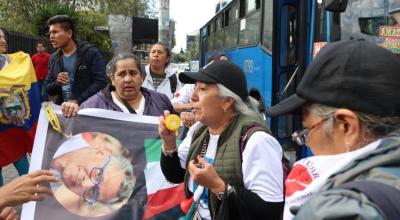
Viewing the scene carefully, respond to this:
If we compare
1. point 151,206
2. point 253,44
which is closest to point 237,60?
point 253,44

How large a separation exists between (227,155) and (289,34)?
5093 mm

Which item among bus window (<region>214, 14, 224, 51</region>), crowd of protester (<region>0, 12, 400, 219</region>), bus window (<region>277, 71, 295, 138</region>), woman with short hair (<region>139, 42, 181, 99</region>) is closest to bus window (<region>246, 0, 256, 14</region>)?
bus window (<region>277, 71, 295, 138</region>)

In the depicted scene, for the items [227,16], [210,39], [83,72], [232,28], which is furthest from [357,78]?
[210,39]

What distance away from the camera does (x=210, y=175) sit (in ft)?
6.88

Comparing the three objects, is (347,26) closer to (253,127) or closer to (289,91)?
(289,91)

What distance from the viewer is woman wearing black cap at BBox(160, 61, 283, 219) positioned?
217 centimetres

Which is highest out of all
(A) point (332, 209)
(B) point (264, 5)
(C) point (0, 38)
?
(B) point (264, 5)

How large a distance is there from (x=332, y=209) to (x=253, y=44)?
25.0ft

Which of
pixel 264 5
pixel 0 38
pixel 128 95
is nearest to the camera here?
pixel 128 95

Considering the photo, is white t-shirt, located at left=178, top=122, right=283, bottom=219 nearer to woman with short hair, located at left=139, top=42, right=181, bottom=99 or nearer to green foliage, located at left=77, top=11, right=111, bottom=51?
woman with short hair, located at left=139, top=42, right=181, bottom=99

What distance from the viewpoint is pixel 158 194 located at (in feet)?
10.9

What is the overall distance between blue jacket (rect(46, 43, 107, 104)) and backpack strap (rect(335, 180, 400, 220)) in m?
4.04

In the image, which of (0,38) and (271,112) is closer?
(271,112)

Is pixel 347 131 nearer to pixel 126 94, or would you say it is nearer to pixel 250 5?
pixel 126 94
